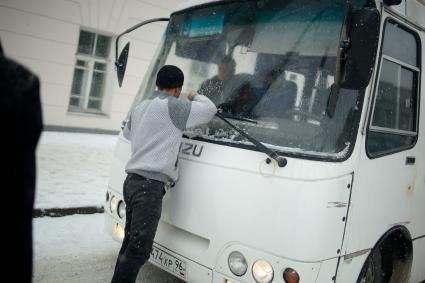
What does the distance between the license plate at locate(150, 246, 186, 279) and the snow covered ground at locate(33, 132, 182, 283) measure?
702 millimetres

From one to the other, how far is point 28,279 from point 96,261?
10.9 feet

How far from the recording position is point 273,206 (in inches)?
101

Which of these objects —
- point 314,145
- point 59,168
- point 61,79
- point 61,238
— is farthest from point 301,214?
point 61,79

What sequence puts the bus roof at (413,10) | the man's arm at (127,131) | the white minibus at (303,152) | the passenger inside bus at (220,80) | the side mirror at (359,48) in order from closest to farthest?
the side mirror at (359,48), the white minibus at (303,152), the bus roof at (413,10), the passenger inside bus at (220,80), the man's arm at (127,131)

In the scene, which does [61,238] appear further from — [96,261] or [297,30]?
[297,30]

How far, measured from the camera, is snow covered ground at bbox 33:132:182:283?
151 inches

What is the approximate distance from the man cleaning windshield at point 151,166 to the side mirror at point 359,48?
955 mm

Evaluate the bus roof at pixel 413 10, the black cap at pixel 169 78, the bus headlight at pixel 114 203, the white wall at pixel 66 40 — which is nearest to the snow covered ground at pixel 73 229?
the bus headlight at pixel 114 203

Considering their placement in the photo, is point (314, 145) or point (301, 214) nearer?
point (301, 214)

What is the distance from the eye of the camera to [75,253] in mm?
4230

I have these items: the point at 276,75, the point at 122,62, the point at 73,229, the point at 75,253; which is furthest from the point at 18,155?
the point at 73,229

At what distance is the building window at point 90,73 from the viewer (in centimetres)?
1182

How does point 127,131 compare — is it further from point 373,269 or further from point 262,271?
point 373,269

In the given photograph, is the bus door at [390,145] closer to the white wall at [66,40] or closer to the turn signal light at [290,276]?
the turn signal light at [290,276]
